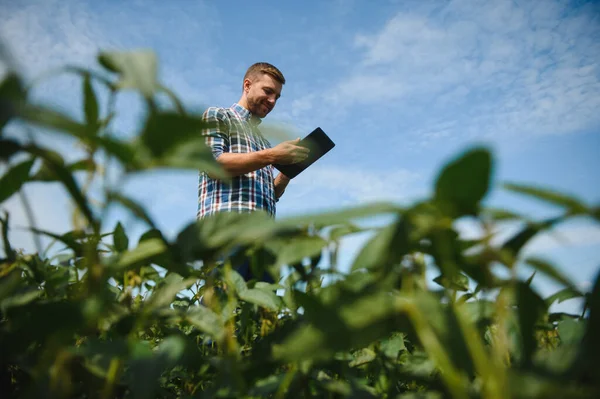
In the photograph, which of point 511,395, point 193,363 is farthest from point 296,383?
point 511,395

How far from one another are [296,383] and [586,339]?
38 cm

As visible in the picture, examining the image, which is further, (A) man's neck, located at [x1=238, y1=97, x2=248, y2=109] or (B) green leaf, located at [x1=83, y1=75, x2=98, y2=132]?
(A) man's neck, located at [x1=238, y1=97, x2=248, y2=109]

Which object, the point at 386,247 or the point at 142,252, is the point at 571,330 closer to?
the point at 386,247

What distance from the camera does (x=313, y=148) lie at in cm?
250

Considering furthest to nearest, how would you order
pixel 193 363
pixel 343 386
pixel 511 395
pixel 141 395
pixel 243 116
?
pixel 243 116
pixel 193 363
pixel 343 386
pixel 141 395
pixel 511 395

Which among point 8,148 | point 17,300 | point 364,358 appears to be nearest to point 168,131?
point 8,148

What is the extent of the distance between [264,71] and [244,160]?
1.26 meters

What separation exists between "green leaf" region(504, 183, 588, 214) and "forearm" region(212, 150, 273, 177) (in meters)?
1.98

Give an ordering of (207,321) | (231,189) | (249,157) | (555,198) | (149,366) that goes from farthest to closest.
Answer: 1. (231,189)
2. (249,157)
3. (207,321)
4. (149,366)
5. (555,198)

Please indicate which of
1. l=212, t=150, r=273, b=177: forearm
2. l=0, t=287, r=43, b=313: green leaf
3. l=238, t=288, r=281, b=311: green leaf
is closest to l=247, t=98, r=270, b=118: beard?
l=212, t=150, r=273, b=177: forearm

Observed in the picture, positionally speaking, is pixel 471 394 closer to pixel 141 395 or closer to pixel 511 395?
pixel 511 395

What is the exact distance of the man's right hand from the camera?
2.35 m

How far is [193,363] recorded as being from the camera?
2.30 ft

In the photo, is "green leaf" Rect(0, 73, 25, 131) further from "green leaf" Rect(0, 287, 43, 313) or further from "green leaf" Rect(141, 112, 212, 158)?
"green leaf" Rect(0, 287, 43, 313)
